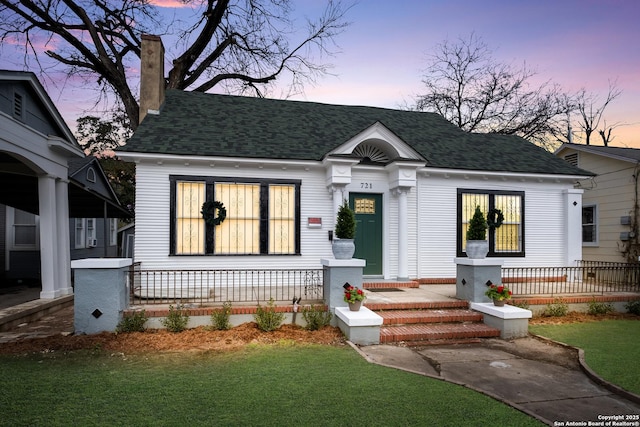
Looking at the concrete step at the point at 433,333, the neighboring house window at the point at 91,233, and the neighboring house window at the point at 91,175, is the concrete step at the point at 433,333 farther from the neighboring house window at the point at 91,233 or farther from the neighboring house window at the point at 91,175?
the neighboring house window at the point at 91,233

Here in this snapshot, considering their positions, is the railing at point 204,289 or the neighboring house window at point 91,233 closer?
the railing at point 204,289

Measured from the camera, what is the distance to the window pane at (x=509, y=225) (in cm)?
1258

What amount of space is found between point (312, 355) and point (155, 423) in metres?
2.82

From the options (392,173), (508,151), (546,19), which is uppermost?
(546,19)

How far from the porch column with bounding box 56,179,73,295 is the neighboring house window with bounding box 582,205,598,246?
18926 mm

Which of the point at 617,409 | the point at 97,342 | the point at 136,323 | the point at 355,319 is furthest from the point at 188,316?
the point at 617,409

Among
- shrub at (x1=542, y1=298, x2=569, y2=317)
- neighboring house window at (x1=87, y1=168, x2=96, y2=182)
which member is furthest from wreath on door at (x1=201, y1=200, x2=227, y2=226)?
neighboring house window at (x1=87, y1=168, x2=96, y2=182)

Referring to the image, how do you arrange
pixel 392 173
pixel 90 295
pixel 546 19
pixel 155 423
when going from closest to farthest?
pixel 155 423 < pixel 90 295 < pixel 392 173 < pixel 546 19

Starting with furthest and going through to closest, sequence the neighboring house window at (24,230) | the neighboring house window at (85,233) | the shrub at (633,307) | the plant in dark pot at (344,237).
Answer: the neighboring house window at (85,233), the neighboring house window at (24,230), the shrub at (633,307), the plant in dark pot at (344,237)

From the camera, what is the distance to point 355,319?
6926 millimetres

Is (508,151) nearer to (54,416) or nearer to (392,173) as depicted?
(392,173)

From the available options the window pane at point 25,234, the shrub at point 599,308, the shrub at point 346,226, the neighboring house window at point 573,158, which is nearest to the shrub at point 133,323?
the shrub at point 346,226

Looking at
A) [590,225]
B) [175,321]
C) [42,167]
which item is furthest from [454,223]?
[42,167]

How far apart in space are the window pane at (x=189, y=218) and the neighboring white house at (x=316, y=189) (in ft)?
0.09
